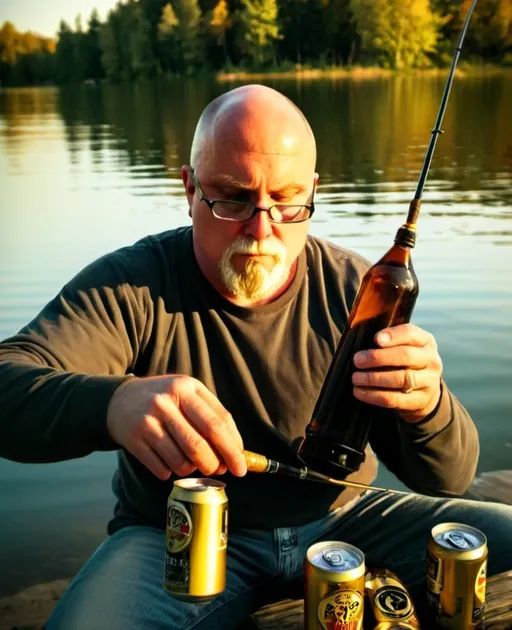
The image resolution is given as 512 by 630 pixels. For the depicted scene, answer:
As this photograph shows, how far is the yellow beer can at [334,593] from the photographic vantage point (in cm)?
222

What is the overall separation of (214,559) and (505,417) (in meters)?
3.70

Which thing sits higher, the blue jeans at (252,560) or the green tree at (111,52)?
the blue jeans at (252,560)

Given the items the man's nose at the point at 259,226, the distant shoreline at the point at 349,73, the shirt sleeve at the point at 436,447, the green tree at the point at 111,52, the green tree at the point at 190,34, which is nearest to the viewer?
the shirt sleeve at the point at 436,447

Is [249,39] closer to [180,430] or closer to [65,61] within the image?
[65,61]

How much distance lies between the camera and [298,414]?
9.62ft

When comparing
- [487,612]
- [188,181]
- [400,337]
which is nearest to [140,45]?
[188,181]

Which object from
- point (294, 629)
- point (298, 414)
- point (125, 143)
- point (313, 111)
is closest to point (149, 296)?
point (298, 414)

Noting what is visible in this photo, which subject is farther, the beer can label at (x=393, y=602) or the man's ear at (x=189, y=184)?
the man's ear at (x=189, y=184)

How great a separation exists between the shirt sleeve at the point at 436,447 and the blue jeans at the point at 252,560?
0.43 feet

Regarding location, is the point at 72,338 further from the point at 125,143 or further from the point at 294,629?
the point at 125,143

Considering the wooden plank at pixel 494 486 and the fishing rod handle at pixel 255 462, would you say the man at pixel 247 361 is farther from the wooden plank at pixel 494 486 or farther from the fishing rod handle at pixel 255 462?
the wooden plank at pixel 494 486

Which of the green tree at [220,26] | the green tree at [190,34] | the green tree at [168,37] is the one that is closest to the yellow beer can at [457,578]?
the green tree at [220,26]

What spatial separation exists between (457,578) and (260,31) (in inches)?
3378

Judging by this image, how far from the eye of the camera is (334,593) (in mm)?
2223
